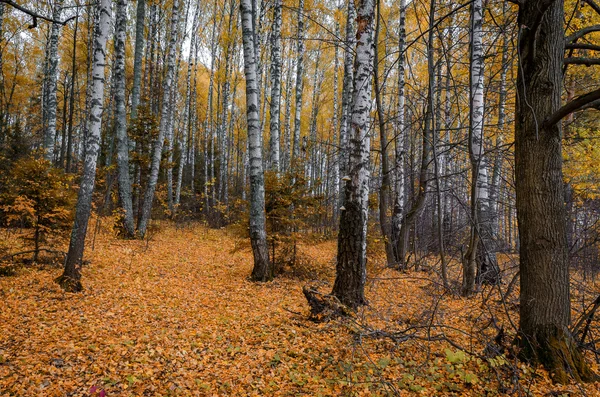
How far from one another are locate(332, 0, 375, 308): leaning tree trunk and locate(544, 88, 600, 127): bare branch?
230 cm

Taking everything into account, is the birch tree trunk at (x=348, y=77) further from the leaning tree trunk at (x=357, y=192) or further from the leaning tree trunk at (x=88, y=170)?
the leaning tree trunk at (x=88, y=170)

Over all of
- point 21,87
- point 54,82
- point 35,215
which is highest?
point 21,87

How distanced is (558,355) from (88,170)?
624cm

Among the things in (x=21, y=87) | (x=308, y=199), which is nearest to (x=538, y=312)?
(x=308, y=199)

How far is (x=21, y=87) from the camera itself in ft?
71.1

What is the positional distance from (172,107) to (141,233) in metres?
8.48

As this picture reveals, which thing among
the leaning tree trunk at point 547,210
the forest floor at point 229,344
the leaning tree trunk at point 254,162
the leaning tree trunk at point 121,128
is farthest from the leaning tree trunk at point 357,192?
the leaning tree trunk at point 121,128

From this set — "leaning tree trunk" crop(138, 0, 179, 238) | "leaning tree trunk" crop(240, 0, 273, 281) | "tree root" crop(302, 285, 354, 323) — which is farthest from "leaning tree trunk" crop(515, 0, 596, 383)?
"leaning tree trunk" crop(138, 0, 179, 238)

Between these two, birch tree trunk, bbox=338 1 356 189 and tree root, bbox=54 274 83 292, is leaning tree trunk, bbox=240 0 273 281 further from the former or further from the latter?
tree root, bbox=54 274 83 292

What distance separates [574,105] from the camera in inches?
90.1

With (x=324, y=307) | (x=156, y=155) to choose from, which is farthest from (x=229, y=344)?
(x=156, y=155)

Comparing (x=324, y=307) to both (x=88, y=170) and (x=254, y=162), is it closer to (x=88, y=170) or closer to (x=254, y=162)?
(x=254, y=162)

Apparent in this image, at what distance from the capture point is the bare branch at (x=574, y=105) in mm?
2176

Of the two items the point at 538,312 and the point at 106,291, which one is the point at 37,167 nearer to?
the point at 106,291
